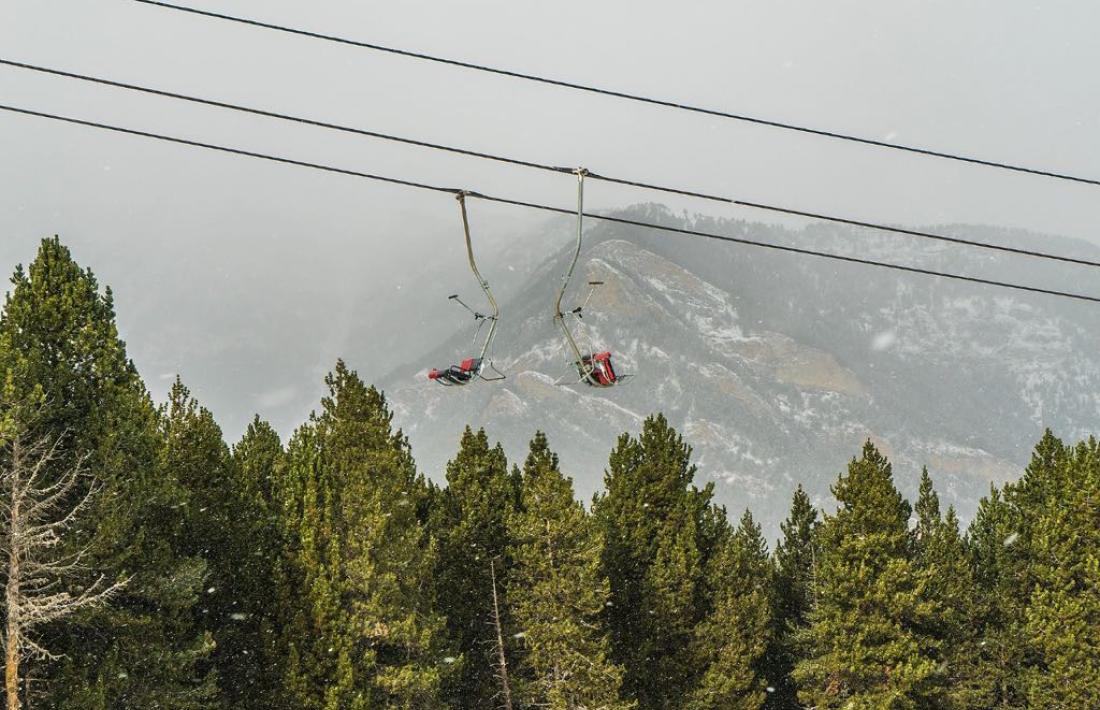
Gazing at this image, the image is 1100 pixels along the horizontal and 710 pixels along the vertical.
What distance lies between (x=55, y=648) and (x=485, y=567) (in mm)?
19195

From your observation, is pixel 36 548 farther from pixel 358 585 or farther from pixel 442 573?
pixel 442 573

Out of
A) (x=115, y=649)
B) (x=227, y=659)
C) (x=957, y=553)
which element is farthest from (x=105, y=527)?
(x=957, y=553)

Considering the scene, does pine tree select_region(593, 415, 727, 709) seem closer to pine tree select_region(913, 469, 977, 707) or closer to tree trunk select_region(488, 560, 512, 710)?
tree trunk select_region(488, 560, 512, 710)

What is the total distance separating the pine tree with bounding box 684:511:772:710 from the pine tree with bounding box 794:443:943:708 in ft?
7.07

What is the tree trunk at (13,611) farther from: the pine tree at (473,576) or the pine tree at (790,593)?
the pine tree at (790,593)

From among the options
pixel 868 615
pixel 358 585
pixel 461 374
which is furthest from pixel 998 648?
pixel 461 374

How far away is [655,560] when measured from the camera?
4166 centimetres

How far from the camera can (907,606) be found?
127 feet

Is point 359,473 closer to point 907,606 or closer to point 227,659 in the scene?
point 227,659

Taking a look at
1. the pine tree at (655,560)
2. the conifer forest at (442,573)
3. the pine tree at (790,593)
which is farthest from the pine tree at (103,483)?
the pine tree at (790,593)

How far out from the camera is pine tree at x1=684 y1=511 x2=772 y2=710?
39250mm

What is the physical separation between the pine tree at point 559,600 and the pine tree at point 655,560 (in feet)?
12.9

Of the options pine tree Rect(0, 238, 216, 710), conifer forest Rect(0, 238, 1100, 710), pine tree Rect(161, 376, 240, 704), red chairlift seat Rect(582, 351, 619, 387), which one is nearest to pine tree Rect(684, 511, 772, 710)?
conifer forest Rect(0, 238, 1100, 710)

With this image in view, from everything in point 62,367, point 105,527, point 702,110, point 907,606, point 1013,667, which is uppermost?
point 62,367
